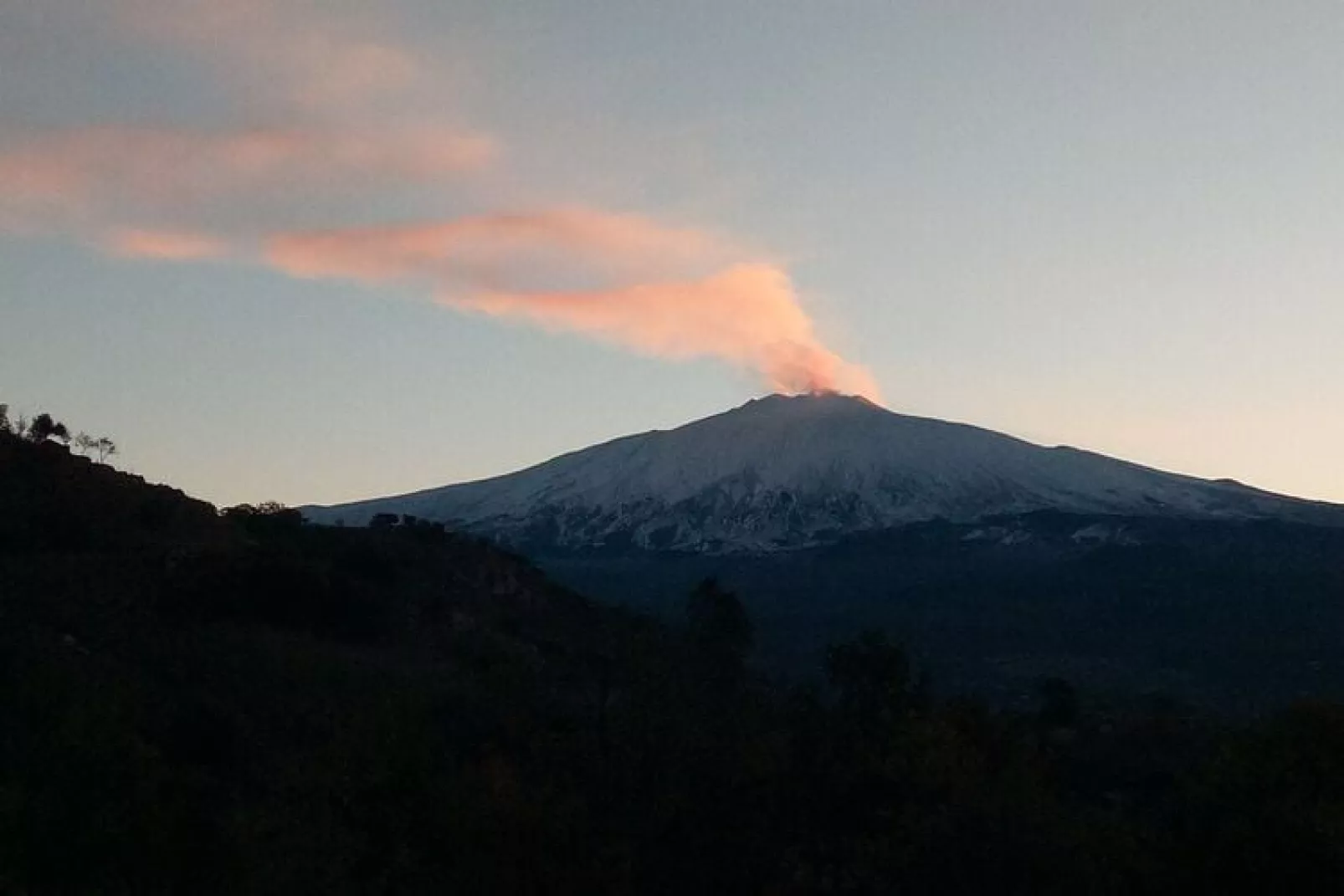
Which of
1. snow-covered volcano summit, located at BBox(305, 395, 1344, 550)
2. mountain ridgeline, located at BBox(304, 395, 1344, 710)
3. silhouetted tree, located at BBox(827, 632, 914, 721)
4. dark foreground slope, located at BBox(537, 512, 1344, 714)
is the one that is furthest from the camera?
snow-covered volcano summit, located at BBox(305, 395, 1344, 550)

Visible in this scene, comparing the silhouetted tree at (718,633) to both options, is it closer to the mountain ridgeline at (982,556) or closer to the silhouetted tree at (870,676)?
the silhouetted tree at (870,676)

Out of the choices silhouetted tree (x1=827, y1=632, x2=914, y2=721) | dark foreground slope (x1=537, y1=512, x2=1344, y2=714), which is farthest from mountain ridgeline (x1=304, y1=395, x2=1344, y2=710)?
silhouetted tree (x1=827, y1=632, x2=914, y2=721)

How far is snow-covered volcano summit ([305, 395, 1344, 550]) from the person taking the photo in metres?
166

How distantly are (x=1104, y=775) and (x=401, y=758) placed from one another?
26602 millimetres

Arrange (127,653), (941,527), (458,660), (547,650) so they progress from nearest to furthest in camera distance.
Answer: (127,653) < (458,660) < (547,650) < (941,527)

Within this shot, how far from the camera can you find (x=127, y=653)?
130 ft

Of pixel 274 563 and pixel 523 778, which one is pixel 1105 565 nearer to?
pixel 274 563

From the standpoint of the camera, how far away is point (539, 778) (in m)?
24.8

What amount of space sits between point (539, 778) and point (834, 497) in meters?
154

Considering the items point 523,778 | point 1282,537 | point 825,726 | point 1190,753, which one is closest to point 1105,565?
point 1282,537

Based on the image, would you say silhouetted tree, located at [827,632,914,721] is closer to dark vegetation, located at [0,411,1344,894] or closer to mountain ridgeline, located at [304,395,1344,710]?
dark vegetation, located at [0,411,1344,894]

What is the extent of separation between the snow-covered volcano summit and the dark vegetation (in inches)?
4637

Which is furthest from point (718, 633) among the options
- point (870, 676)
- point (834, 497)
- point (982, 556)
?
point (834, 497)

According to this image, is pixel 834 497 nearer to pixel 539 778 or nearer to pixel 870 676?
pixel 870 676
